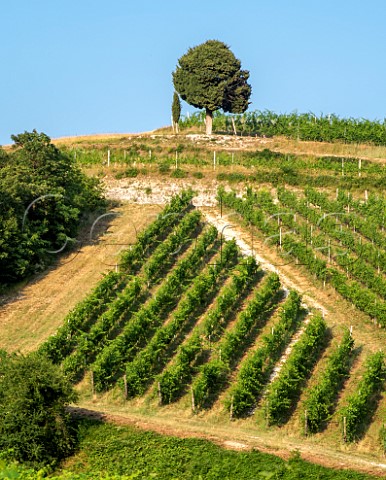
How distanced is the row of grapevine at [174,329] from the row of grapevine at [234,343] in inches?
66.3

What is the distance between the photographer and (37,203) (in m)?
49.1

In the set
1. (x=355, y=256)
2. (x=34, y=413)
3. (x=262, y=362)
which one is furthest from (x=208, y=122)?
(x=34, y=413)

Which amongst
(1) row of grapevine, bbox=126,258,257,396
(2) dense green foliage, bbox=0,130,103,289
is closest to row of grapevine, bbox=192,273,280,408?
(1) row of grapevine, bbox=126,258,257,396

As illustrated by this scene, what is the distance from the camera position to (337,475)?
31.8 m

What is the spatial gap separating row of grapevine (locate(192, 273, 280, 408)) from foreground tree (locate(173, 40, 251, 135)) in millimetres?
23736

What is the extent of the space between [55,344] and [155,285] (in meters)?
6.44

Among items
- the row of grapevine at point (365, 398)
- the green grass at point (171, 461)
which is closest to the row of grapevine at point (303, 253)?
the row of grapevine at point (365, 398)

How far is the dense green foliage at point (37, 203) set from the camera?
46.4m

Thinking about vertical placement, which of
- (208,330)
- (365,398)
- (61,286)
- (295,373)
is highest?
(61,286)

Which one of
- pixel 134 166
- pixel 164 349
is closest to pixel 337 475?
pixel 164 349

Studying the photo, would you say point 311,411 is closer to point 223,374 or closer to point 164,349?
point 223,374

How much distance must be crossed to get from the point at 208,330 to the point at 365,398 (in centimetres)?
691

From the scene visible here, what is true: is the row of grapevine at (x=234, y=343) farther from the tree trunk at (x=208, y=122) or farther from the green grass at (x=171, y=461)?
the tree trunk at (x=208, y=122)

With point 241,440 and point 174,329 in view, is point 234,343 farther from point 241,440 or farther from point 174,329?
point 241,440
